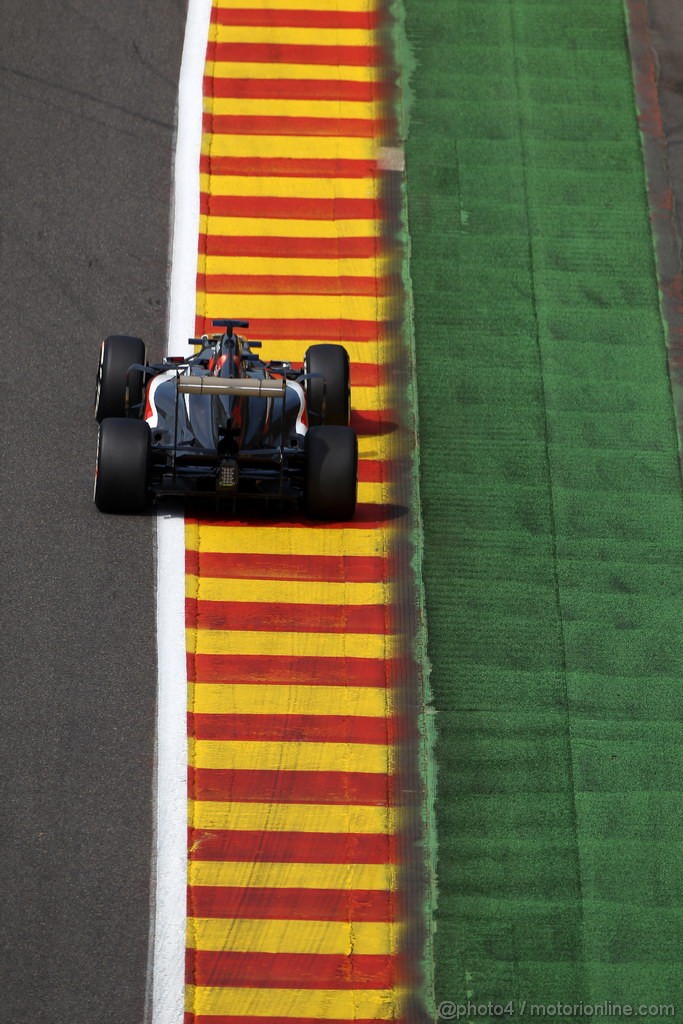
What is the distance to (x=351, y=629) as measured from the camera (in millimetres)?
15250

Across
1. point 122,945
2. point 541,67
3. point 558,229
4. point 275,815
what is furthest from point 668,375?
point 122,945

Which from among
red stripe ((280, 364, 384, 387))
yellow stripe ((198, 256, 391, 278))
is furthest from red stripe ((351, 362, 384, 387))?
yellow stripe ((198, 256, 391, 278))

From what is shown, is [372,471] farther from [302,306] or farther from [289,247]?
[289,247]

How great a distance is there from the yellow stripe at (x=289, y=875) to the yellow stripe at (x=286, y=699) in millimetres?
1511

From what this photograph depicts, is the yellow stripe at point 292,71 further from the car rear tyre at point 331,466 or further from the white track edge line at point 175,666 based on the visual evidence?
the car rear tyre at point 331,466

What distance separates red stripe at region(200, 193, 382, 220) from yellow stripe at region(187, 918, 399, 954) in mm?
9186

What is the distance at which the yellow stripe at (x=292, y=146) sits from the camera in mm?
20172

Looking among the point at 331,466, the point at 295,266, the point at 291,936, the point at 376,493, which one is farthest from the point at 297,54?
the point at 291,936

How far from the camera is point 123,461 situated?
15258 millimetres

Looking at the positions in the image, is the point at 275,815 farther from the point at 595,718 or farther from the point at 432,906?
the point at 595,718

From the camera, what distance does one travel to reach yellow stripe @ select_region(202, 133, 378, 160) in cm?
2017

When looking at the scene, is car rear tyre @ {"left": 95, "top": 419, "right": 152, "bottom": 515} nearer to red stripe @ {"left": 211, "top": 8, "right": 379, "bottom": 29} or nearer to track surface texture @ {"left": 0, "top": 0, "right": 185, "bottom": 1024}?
track surface texture @ {"left": 0, "top": 0, "right": 185, "bottom": 1024}

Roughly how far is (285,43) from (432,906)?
1234cm

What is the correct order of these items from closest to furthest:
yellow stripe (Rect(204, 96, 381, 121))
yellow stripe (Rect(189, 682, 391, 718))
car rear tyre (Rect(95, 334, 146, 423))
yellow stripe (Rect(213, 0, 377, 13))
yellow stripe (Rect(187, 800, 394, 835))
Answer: yellow stripe (Rect(187, 800, 394, 835)), yellow stripe (Rect(189, 682, 391, 718)), car rear tyre (Rect(95, 334, 146, 423)), yellow stripe (Rect(204, 96, 381, 121)), yellow stripe (Rect(213, 0, 377, 13))
